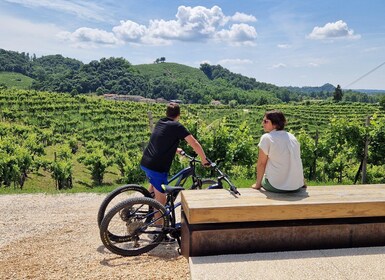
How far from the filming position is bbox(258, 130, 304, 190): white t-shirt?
4047 mm

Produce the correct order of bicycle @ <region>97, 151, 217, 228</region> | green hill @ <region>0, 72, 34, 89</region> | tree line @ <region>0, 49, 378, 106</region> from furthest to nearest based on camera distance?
green hill @ <region>0, 72, 34, 89</region>, tree line @ <region>0, 49, 378, 106</region>, bicycle @ <region>97, 151, 217, 228</region>

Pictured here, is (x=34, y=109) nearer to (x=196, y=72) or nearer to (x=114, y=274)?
(x=114, y=274)

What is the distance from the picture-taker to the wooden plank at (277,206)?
141 inches

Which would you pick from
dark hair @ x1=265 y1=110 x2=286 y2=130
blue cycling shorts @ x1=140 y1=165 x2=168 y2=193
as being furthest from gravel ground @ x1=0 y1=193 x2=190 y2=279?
dark hair @ x1=265 y1=110 x2=286 y2=130

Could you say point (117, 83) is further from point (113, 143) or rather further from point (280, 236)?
point (280, 236)

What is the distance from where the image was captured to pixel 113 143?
3741 centimetres

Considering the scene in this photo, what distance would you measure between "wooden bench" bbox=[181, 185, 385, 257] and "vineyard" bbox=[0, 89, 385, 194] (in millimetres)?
5740

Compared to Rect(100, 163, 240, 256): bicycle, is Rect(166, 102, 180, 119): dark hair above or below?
above

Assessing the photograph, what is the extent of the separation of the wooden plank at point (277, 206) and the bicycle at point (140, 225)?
0.31 meters

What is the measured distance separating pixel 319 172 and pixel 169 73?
171 meters

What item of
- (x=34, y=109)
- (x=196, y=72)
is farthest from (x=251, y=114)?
(x=196, y=72)

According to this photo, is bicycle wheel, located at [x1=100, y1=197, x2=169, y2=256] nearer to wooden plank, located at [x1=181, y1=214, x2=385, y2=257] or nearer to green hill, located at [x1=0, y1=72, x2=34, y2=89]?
wooden plank, located at [x1=181, y1=214, x2=385, y2=257]

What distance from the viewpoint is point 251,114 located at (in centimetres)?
6600

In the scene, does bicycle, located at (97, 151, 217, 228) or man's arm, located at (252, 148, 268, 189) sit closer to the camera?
man's arm, located at (252, 148, 268, 189)
